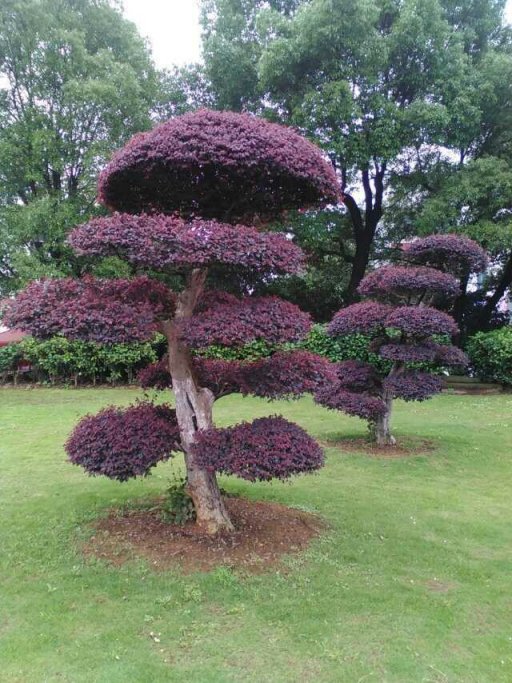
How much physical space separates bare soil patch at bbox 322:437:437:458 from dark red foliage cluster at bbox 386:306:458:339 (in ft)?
5.79

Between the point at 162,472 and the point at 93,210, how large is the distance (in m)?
10.4

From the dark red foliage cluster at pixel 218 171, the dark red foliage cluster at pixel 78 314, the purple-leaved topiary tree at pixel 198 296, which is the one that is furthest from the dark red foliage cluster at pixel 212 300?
the dark red foliage cluster at pixel 218 171

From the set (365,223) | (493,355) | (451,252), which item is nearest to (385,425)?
(451,252)

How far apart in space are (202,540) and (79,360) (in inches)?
426

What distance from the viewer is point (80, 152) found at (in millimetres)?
15734

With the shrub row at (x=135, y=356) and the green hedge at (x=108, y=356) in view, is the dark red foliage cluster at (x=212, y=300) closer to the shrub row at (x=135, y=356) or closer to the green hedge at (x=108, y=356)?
the shrub row at (x=135, y=356)

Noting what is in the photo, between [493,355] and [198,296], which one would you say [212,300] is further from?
[493,355]

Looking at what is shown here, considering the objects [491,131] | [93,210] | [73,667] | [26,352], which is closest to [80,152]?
[93,210]

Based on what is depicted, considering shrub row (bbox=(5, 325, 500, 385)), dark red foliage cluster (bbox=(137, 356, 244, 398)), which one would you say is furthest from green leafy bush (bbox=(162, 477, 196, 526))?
shrub row (bbox=(5, 325, 500, 385))

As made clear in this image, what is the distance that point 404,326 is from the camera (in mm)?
7719

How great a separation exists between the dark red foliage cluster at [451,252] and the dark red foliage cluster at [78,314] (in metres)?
5.31

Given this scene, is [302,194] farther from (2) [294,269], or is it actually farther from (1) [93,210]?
(1) [93,210]

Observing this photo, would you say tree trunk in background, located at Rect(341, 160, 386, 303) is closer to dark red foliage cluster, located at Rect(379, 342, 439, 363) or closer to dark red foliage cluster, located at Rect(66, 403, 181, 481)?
dark red foliage cluster, located at Rect(379, 342, 439, 363)

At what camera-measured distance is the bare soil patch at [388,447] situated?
8.03 metres
